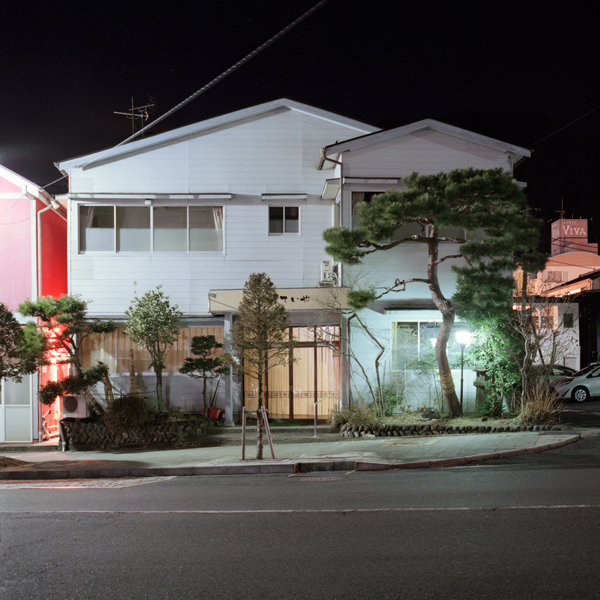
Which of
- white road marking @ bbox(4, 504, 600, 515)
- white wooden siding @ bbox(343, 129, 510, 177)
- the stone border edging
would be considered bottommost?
the stone border edging

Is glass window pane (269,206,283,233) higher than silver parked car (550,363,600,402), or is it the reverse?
glass window pane (269,206,283,233)

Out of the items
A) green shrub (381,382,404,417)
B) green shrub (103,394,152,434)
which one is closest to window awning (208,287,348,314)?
green shrub (381,382,404,417)

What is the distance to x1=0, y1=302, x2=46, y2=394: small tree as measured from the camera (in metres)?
12.9

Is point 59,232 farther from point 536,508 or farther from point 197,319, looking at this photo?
point 536,508

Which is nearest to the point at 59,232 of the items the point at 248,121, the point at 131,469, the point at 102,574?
the point at 248,121

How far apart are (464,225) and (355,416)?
546 cm

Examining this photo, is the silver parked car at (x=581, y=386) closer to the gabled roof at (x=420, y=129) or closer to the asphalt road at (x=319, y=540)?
the gabled roof at (x=420, y=129)

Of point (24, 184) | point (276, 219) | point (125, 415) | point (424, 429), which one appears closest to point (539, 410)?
point (424, 429)

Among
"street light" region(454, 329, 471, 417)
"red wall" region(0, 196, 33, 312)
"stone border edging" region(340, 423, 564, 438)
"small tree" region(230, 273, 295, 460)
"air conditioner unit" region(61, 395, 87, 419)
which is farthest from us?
"red wall" region(0, 196, 33, 312)

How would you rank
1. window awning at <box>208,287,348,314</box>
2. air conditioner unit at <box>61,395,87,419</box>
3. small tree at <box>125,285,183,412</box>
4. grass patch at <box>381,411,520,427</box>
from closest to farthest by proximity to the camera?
grass patch at <box>381,411,520,427</box> < small tree at <box>125,285,183,412</box> < window awning at <box>208,287,348,314</box> < air conditioner unit at <box>61,395,87,419</box>

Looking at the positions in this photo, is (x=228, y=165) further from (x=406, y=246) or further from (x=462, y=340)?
(x=462, y=340)

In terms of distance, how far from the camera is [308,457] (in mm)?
11711

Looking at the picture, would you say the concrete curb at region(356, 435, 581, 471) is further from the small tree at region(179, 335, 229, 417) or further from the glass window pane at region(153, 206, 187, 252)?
the glass window pane at region(153, 206, 187, 252)

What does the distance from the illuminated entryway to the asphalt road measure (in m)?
7.89
